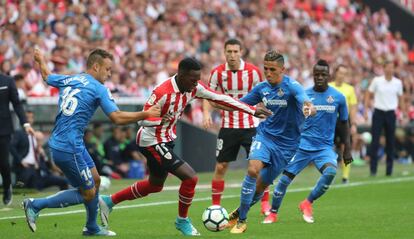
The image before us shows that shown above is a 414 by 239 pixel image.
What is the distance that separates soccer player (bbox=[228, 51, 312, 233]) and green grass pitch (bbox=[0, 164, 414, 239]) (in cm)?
68

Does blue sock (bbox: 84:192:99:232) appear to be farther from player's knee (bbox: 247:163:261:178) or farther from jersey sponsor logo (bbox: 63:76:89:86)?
player's knee (bbox: 247:163:261:178)

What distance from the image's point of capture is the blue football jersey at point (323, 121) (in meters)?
14.4

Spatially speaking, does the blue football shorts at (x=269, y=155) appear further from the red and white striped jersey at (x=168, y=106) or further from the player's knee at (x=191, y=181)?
the player's knee at (x=191, y=181)

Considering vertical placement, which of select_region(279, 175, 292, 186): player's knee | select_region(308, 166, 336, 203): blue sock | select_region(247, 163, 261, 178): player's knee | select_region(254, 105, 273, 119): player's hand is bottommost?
select_region(308, 166, 336, 203): blue sock

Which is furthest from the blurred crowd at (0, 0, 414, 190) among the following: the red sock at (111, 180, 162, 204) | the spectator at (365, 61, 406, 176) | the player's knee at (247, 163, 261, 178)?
the player's knee at (247, 163, 261, 178)

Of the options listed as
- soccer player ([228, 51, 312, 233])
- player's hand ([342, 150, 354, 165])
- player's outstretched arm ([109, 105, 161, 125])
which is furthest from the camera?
player's hand ([342, 150, 354, 165])

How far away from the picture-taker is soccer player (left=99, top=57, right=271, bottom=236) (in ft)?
38.9

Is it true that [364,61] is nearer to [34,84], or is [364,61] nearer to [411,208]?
[34,84]

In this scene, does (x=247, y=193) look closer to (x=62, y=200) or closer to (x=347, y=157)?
(x=347, y=157)

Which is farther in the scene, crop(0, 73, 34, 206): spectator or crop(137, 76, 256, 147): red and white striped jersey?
crop(0, 73, 34, 206): spectator

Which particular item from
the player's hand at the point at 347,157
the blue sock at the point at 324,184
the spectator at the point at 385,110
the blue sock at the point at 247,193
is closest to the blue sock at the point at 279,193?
the blue sock at the point at 324,184

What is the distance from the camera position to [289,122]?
43.0 feet

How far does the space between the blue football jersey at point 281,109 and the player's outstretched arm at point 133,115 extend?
247cm

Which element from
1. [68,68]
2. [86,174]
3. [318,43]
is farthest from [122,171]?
[318,43]
